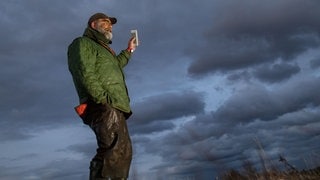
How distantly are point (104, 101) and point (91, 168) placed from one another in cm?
86

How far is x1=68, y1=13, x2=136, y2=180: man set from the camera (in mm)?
5191

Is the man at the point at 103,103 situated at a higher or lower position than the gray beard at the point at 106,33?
lower

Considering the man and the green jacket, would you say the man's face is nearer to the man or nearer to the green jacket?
the green jacket

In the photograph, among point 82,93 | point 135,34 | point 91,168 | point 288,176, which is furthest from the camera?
point 135,34

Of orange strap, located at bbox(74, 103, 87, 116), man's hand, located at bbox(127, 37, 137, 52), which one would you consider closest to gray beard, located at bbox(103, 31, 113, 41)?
man's hand, located at bbox(127, 37, 137, 52)

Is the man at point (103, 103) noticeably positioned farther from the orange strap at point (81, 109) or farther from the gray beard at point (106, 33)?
the gray beard at point (106, 33)

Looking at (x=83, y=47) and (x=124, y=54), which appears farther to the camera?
(x=124, y=54)

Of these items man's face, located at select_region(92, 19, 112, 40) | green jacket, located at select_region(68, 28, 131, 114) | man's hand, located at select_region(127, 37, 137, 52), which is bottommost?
green jacket, located at select_region(68, 28, 131, 114)

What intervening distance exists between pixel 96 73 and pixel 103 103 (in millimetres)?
521

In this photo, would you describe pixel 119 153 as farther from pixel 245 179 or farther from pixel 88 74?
pixel 245 179

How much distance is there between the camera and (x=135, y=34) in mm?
7289

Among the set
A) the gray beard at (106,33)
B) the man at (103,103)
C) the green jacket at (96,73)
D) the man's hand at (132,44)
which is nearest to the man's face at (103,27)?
the gray beard at (106,33)

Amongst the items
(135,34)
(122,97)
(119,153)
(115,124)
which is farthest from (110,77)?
(135,34)

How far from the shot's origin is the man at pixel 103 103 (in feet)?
17.0
